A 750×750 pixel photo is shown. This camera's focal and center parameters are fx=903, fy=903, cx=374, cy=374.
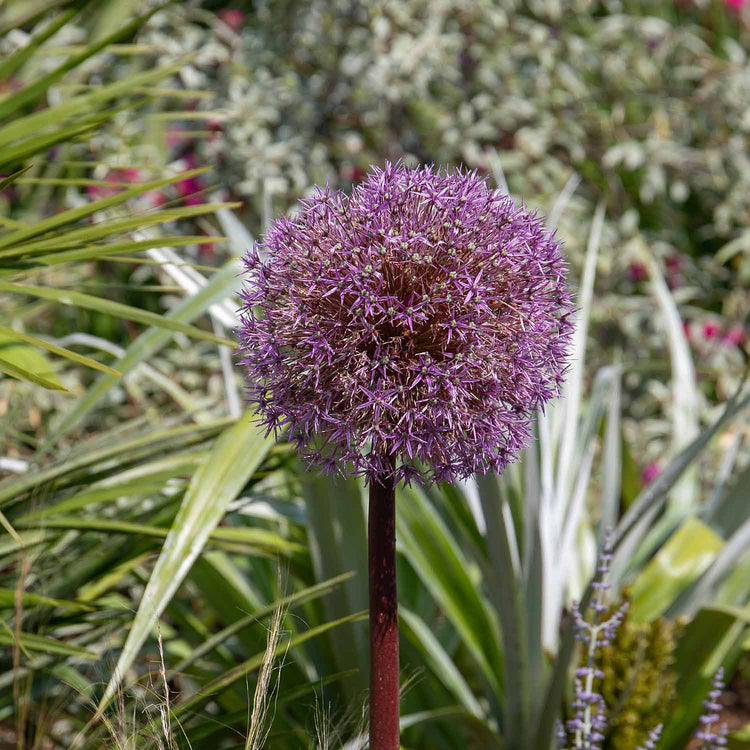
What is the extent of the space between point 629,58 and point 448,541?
8.37ft

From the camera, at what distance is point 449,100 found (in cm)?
344

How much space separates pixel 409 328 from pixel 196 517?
50cm

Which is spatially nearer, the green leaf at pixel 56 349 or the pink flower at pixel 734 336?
the green leaf at pixel 56 349

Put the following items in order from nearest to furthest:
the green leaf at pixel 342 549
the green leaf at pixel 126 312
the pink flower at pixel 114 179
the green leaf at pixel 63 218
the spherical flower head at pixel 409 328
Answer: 1. the spherical flower head at pixel 409 328
2. the green leaf at pixel 126 312
3. the green leaf at pixel 63 218
4. the green leaf at pixel 342 549
5. the pink flower at pixel 114 179

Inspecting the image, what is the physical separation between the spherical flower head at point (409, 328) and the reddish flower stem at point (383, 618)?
0.04 m

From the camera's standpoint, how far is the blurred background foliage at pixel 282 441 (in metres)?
1.40

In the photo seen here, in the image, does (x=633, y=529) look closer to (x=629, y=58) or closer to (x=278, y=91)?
(x=278, y=91)

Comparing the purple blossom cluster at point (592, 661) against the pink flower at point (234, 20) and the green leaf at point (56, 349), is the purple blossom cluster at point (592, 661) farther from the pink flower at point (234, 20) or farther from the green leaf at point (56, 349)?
the pink flower at point (234, 20)

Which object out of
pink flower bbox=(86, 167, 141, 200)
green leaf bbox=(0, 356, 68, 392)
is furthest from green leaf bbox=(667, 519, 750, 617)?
pink flower bbox=(86, 167, 141, 200)

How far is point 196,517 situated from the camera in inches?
49.8

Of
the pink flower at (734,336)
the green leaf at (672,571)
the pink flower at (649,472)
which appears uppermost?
the green leaf at (672,571)

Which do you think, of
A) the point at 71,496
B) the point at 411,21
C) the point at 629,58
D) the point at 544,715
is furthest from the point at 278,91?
the point at 544,715

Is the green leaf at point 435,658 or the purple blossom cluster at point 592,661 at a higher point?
the purple blossom cluster at point 592,661

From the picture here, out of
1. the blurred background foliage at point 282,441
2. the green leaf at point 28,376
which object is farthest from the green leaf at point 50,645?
the green leaf at point 28,376
